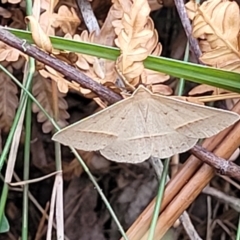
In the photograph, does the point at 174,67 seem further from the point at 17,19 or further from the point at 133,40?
the point at 17,19

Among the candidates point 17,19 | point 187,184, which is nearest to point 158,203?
point 187,184

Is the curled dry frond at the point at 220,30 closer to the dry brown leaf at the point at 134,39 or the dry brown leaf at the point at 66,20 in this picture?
the dry brown leaf at the point at 134,39

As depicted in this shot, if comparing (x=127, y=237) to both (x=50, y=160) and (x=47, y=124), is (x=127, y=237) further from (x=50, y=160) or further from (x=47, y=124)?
(x=50, y=160)

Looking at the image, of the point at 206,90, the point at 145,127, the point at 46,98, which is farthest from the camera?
the point at 46,98

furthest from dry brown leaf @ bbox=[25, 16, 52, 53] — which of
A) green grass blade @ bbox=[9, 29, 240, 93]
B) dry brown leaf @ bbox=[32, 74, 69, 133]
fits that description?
dry brown leaf @ bbox=[32, 74, 69, 133]

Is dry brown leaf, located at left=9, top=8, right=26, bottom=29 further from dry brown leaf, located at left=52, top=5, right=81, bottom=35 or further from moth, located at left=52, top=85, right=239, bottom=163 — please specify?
moth, located at left=52, top=85, right=239, bottom=163
